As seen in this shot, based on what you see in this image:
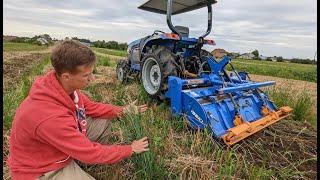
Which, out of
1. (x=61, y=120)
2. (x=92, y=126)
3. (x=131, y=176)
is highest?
(x=61, y=120)

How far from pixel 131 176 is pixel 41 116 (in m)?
1.05

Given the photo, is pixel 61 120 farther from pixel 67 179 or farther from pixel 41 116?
pixel 67 179

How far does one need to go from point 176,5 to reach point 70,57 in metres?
4.71

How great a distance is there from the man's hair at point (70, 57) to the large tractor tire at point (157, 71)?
2.92 meters

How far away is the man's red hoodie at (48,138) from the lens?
2.51 m

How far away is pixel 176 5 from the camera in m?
7.02

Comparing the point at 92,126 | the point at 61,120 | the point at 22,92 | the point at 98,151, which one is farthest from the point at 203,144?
the point at 22,92

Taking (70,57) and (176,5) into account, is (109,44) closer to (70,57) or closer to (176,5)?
(176,5)

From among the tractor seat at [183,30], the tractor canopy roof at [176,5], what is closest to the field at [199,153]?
the tractor seat at [183,30]

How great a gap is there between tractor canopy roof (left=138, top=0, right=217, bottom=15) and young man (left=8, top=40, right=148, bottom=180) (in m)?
4.42

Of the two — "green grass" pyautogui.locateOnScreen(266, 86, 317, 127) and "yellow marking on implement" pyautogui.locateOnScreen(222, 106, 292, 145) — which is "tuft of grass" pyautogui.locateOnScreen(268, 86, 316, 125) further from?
"yellow marking on implement" pyautogui.locateOnScreen(222, 106, 292, 145)

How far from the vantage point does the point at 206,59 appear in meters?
5.89

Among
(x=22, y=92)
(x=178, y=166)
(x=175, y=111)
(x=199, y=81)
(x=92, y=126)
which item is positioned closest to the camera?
(x=178, y=166)

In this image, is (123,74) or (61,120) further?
(123,74)
